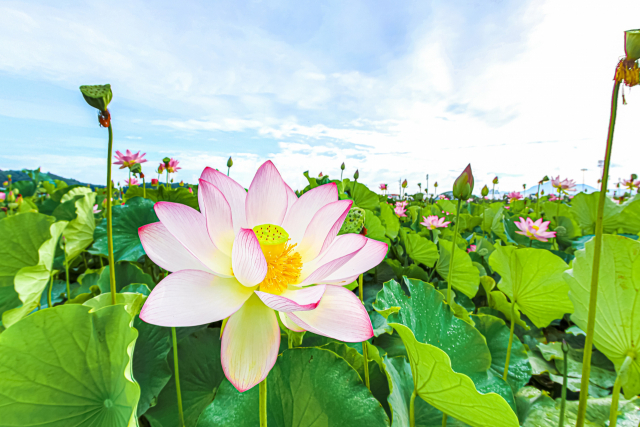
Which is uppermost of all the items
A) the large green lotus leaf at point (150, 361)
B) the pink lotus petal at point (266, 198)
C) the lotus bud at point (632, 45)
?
the lotus bud at point (632, 45)

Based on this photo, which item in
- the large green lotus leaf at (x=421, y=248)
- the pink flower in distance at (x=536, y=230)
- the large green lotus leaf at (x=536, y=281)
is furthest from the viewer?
the pink flower in distance at (x=536, y=230)

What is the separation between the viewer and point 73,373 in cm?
48

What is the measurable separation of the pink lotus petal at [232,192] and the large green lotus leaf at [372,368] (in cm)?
34

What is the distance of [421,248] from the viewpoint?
66.1 inches

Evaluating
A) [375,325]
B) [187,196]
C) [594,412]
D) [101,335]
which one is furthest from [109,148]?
[594,412]

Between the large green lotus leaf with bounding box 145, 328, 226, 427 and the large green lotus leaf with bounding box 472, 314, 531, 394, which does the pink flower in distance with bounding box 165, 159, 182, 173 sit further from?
the large green lotus leaf with bounding box 472, 314, 531, 394

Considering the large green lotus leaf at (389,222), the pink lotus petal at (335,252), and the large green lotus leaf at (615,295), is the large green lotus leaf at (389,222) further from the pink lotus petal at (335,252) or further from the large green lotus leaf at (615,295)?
the pink lotus petal at (335,252)

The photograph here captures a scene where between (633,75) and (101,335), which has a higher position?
(633,75)

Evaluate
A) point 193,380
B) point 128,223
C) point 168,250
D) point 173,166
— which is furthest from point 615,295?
point 173,166

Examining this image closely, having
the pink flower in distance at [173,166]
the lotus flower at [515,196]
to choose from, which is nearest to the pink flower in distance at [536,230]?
the pink flower in distance at [173,166]

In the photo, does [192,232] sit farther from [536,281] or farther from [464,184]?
[536,281]

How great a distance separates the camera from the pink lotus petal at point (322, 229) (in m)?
0.44

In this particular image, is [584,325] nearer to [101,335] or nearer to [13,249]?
[101,335]

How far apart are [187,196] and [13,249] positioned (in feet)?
1.67
